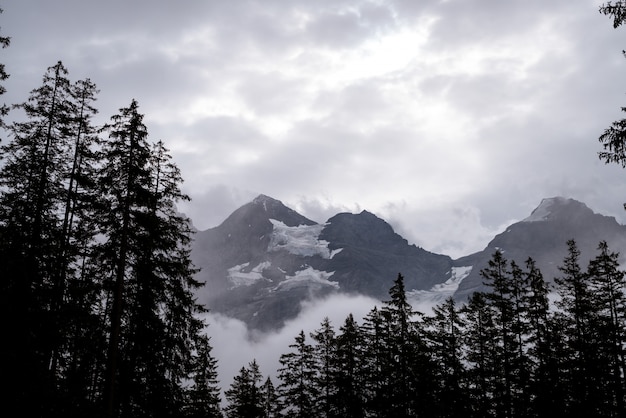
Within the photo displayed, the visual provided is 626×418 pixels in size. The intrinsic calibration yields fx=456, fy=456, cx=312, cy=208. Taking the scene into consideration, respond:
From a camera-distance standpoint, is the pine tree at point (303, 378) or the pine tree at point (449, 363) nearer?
the pine tree at point (449, 363)

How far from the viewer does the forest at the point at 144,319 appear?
16719 mm

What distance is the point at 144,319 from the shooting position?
19594 millimetres

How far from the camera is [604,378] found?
27578 millimetres

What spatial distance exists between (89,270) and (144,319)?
10.1 feet

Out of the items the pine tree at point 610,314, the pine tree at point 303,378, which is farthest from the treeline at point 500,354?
the pine tree at point 303,378

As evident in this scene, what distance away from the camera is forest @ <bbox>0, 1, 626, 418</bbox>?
1672cm

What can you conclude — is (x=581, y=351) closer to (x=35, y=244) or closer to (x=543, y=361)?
(x=543, y=361)

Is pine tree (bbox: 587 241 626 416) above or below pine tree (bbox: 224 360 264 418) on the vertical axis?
above

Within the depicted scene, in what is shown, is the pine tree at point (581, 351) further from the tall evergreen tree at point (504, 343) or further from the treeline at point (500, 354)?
the tall evergreen tree at point (504, 343)

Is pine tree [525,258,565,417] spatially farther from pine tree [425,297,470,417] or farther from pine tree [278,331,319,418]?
pine tree [278,331,319,418]

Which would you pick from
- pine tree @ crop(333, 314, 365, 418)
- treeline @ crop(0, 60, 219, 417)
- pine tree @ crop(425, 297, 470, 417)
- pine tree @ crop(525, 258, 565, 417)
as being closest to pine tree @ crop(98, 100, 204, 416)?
treeline @ crop(0, 60, 219, 417)

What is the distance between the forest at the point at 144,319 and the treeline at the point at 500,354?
12cm

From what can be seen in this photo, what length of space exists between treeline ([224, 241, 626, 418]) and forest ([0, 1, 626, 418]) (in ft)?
0.40

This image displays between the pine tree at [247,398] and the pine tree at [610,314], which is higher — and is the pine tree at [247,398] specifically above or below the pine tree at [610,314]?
below
